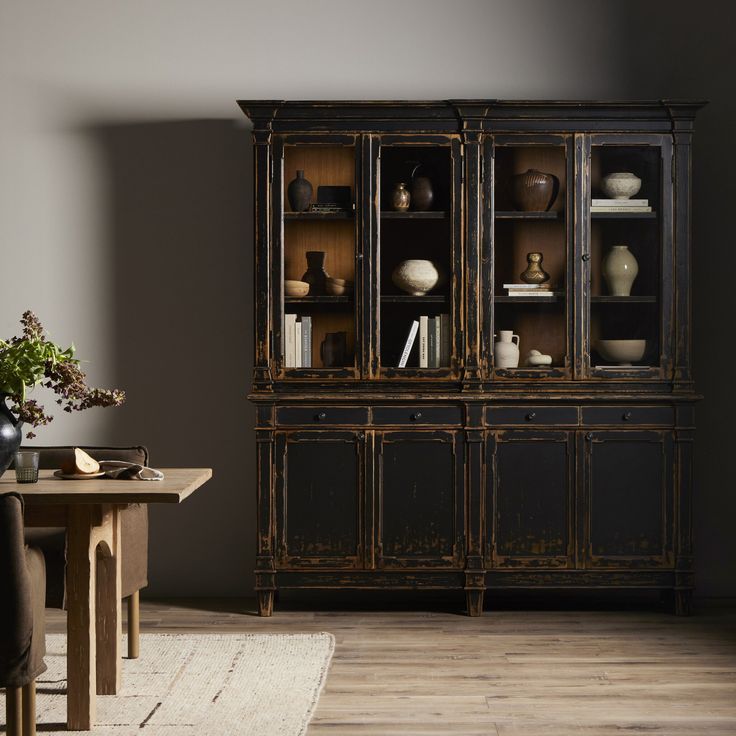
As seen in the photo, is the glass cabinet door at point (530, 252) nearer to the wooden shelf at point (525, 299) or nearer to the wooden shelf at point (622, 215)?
the wooden shelf at point (525, 299)

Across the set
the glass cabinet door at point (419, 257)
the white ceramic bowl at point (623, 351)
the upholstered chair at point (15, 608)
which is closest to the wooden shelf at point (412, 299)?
the glass cabinet door at point (419, 257)

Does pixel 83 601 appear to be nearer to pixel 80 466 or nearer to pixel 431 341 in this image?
pixel 80 466

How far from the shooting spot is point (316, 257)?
395cm

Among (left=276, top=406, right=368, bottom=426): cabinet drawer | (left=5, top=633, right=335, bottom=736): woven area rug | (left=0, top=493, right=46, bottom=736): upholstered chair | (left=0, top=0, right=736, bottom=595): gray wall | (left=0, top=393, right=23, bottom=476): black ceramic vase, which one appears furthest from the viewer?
(left=0, top=0, right=736, bottom=595): gray wall

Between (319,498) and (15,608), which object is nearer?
(15,608)

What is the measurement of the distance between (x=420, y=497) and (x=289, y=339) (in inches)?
33.3

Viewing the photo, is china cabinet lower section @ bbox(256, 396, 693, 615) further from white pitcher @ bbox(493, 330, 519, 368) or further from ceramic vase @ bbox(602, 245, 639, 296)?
ceramic vase @ bbox(602, 245, 639, 296)

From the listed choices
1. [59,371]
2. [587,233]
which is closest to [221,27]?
[587,233]

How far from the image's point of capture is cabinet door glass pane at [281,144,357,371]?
12.9 feet

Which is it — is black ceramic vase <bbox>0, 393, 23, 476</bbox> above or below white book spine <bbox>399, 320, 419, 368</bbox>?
below

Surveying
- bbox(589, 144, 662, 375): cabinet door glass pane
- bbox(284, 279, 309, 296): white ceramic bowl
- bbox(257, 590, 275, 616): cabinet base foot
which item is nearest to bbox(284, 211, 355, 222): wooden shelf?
bbox(284, 279, 309, 296): white ceramic bowl

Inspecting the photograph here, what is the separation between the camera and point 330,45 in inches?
169

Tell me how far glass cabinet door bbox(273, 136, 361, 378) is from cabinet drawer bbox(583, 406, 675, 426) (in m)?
0.98

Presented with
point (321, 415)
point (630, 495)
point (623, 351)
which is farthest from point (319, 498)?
point (623, 351)
